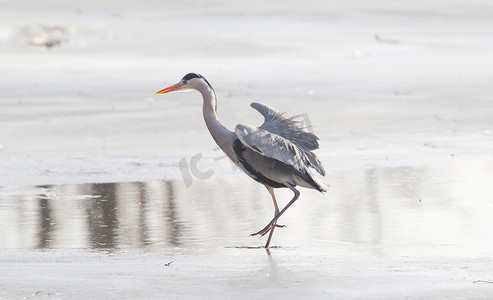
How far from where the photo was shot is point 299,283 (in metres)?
5.65

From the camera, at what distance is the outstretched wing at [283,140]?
290 inches

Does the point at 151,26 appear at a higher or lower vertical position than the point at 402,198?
higher

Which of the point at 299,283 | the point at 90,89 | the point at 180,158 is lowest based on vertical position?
the point at 299,283

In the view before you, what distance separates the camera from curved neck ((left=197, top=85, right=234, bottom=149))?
780 cm

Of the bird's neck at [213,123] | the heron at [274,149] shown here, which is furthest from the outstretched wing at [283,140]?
the bird's neck at [213,123]

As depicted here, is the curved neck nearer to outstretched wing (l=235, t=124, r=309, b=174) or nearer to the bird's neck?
the bird's neck

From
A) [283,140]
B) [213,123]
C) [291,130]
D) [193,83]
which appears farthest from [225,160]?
[283,140]

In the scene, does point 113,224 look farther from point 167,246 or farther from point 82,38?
point 82,38

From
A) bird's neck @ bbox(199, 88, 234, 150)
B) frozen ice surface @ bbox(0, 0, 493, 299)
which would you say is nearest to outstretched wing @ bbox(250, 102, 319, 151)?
bird's neck @ bbox(199, 88, 234, 150)

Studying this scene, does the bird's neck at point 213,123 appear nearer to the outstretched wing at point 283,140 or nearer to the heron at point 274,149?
the heron at point 274,149

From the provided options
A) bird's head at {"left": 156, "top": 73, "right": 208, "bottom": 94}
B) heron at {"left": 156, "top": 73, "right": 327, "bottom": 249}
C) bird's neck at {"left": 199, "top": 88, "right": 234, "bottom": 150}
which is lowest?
heron at {"left": 156, "top": 73, "right": 327, "bottom": 249}

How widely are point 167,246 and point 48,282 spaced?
137 cm

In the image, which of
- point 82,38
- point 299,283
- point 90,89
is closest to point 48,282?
point 299,283

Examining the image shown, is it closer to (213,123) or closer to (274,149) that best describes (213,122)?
(213,123)
